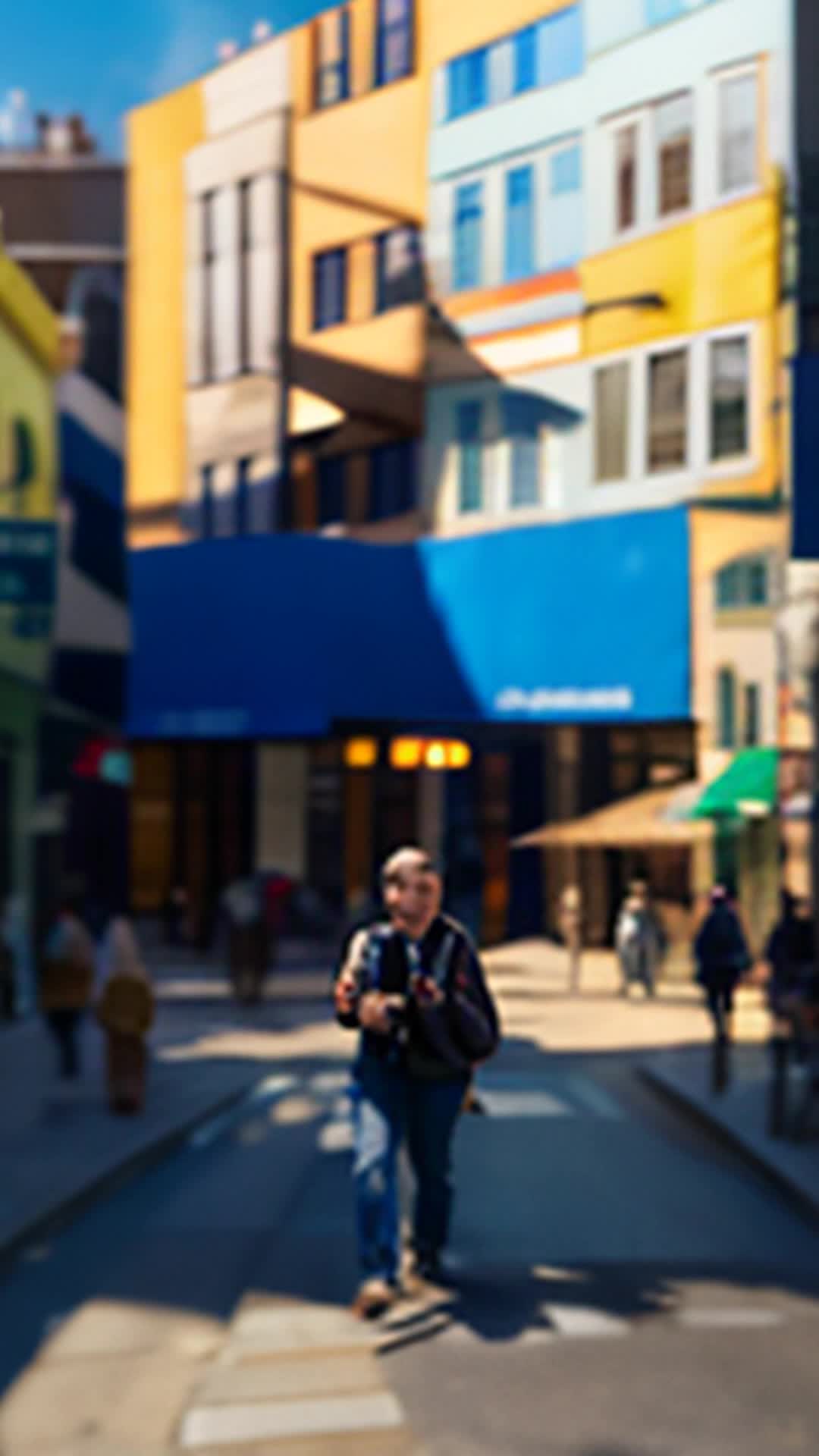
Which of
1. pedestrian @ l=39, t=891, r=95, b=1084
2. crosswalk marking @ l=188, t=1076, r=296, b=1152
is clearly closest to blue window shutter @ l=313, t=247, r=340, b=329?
pedestrian @ l=39, t=891, r=95, b=1084

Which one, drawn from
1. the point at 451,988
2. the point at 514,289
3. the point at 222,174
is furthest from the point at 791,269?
the point at 451,988

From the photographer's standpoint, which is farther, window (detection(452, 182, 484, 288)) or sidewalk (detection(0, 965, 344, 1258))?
sidewalk (detection(0, 965, 344, 1258))

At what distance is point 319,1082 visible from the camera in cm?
269

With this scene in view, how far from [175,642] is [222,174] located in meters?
0.48

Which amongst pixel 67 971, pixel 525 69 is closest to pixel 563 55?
pixel 525 69

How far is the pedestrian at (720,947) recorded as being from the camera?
183 centimetres

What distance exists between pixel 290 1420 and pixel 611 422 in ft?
4.73

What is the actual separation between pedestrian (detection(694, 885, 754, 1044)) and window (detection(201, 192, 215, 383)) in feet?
2.45

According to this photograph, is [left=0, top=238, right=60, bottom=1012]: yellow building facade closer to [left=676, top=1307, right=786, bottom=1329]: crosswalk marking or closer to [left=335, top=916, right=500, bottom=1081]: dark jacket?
[left=335, top=916, right=500, bottom=1081]: dark jacket

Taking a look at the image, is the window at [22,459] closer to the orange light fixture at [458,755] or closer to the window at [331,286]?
the window at [331,286]

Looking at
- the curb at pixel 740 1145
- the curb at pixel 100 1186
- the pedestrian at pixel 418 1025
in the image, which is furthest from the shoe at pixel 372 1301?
the curb at pixel 100 1186

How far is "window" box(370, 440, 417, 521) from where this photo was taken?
6.03 feet

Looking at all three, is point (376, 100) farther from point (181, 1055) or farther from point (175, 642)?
point (181, 1055)

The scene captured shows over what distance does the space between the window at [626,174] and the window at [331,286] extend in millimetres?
270
